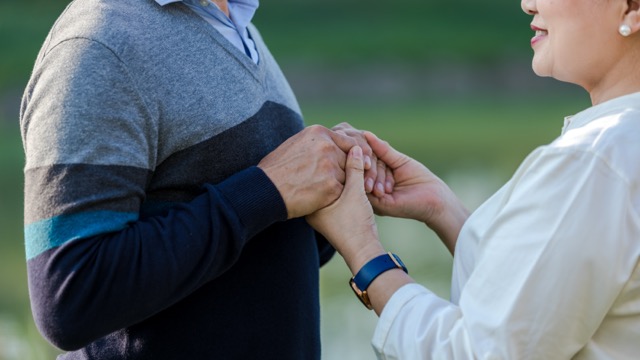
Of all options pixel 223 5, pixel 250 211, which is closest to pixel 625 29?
pixel 250 211

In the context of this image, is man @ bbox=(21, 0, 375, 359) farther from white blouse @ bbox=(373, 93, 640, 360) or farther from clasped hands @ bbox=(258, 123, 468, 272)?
white blouse @ bbox=(373, 93, 640, 360)

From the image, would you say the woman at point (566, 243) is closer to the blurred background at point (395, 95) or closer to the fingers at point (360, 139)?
the fingers at point (360, 139)

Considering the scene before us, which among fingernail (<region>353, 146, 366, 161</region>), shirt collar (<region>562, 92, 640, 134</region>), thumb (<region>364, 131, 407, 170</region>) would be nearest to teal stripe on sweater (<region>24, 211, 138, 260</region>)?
fingernail (<region>353, 146, 366, 161</region>)

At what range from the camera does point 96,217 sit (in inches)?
64.6

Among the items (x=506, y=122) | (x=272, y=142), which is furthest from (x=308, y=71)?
(x=272, y=142)

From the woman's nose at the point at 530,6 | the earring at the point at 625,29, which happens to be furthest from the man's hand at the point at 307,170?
the earring at the point at 625,29

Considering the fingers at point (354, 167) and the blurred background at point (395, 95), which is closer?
the fingers at point (354, 167)

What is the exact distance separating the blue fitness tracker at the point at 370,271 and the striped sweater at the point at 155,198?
0.50 ft

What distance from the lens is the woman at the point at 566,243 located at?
1.51 m

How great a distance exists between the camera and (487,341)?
1.55m

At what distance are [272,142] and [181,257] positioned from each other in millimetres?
363

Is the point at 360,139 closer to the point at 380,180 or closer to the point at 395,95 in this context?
the point at 380,180

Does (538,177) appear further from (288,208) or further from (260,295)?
(260,295)

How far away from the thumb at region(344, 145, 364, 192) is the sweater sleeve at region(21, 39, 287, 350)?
0.29 metres
